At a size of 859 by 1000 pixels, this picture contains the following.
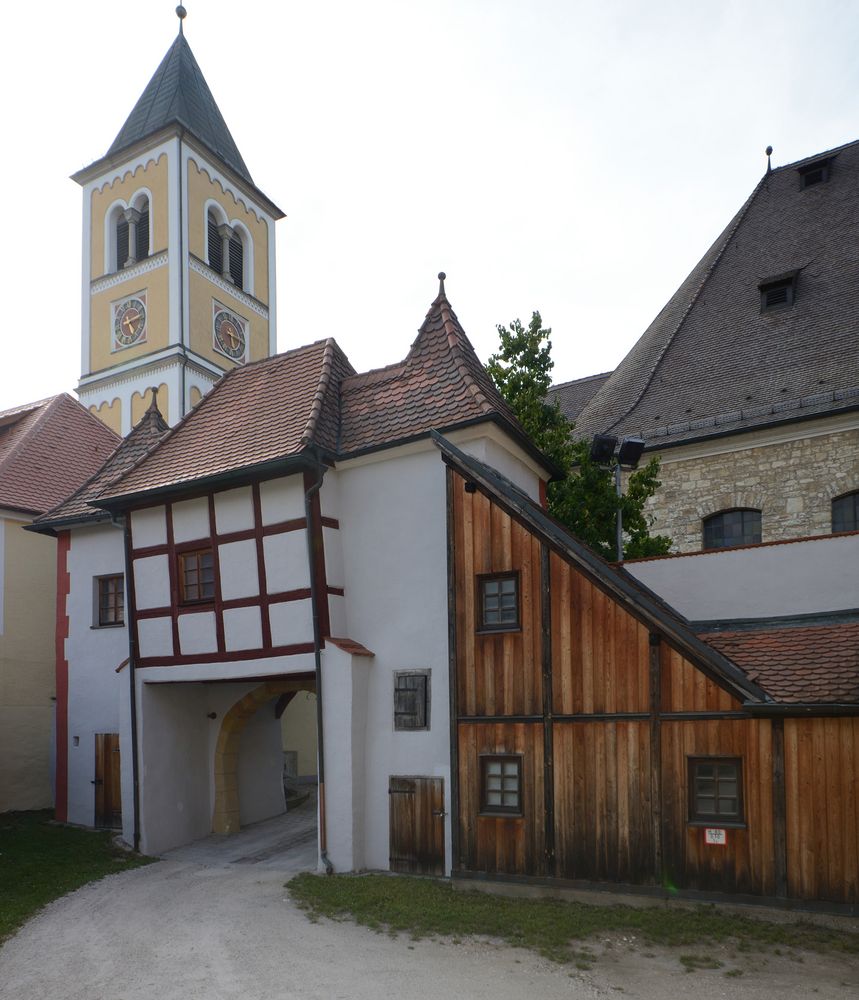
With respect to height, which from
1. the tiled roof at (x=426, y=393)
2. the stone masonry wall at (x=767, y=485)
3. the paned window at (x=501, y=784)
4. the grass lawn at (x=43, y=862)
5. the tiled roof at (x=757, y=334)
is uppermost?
the tiled roof at (x=757, y=334)

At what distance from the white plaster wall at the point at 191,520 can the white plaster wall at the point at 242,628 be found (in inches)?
51.2

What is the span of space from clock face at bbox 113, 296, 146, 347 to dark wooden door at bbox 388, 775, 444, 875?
949 inches

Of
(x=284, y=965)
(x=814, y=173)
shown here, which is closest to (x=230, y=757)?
(x=284, y=965)

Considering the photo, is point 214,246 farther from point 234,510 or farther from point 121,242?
point 234,510

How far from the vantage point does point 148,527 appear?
14695mm

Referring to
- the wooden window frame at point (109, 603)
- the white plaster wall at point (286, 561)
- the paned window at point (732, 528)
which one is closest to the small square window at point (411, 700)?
the white plaster wall at point (286, 561)

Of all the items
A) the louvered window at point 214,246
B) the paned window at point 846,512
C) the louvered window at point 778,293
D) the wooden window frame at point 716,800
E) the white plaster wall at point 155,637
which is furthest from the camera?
the louvered window at point 214,246

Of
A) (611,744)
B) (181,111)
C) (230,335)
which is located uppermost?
(181,111)

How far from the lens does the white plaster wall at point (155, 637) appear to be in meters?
14.4

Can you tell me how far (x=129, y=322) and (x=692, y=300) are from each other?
65.9ft

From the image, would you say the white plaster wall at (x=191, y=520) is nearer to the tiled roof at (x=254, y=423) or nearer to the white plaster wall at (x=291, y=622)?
the tiled roof at (x=254, y=423)

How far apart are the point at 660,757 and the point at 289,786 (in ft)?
40.1

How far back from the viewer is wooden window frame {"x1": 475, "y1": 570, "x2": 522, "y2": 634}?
37.7ft

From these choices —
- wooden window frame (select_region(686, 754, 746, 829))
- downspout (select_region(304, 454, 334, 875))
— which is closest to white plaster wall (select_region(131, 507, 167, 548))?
downspout (select_region(304, 454, 334, 875))
